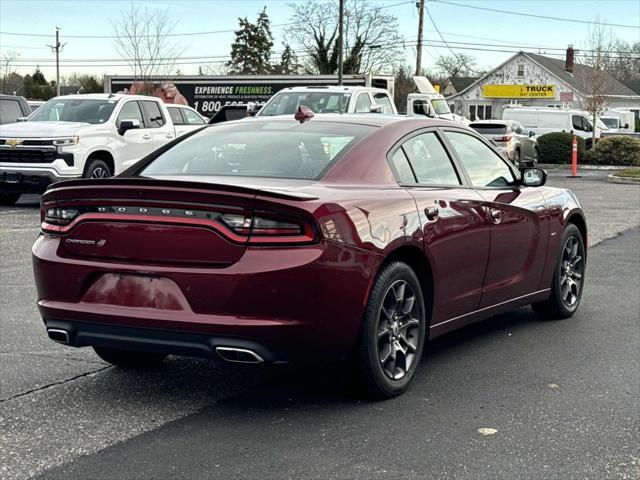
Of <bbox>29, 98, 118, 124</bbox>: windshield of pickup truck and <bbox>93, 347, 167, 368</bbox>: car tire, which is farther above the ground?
<bbox>29, 98, 118, 124</bbox>: windshield of pickup truck

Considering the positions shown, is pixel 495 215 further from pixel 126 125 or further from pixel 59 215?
pixel 126 125

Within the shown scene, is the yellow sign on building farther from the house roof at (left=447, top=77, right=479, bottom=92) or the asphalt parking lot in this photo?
the asphalt parking lot

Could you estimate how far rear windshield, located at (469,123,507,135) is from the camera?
1210 inches

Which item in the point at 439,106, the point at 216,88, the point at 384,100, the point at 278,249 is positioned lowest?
the point at 278,249

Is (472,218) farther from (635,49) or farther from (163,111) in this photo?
(635,49)

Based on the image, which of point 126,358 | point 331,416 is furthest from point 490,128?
point 331,416

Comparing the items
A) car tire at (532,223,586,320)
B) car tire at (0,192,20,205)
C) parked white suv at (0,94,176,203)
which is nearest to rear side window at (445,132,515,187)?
car tire at (532,223,586,320)

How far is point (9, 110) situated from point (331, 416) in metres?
16.0

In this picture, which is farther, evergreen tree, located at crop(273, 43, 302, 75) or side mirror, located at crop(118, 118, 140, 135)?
evergreen tree, located at crop(273, 43, 302, 75)

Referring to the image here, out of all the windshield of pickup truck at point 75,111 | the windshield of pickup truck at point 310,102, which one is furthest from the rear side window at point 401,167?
the windshield of pickup truck at point 310,102

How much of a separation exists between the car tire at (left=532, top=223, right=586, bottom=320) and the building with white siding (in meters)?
70.9

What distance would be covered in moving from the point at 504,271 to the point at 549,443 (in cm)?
200

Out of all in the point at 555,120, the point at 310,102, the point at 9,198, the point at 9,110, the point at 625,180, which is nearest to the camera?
the point at 9,198

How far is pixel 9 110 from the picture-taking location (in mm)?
19188
